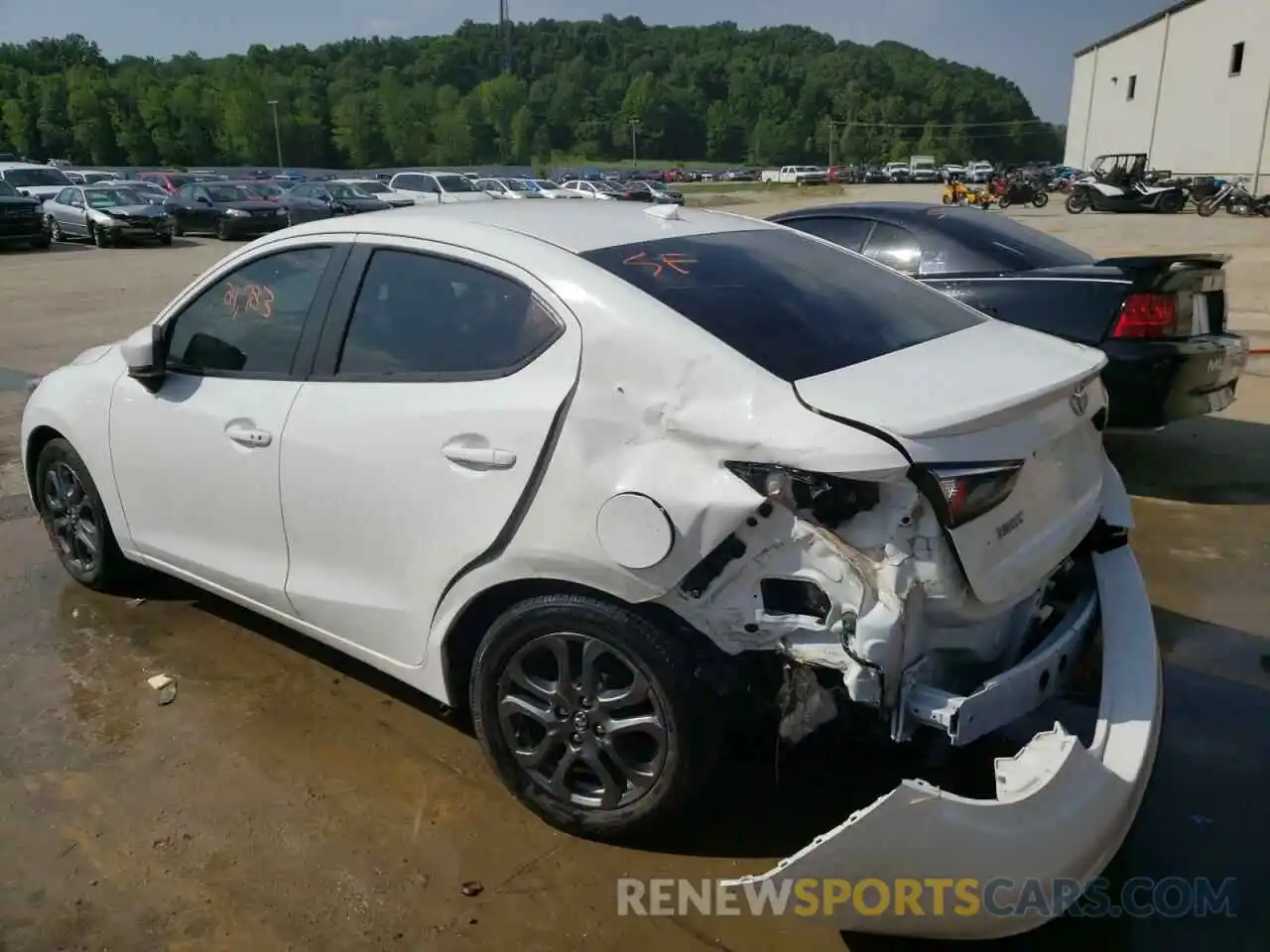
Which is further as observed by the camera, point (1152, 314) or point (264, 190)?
point (264, 190)

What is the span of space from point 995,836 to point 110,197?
92.6 ft

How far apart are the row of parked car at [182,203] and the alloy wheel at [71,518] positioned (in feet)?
57.7

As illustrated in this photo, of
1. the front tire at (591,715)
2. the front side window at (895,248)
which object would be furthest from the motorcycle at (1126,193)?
the front tire at (591,715)

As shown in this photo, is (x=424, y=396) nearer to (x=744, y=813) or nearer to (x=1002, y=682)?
(x=744, y=813)

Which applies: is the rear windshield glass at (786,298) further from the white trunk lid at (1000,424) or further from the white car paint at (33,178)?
the white car paint at (33,178)

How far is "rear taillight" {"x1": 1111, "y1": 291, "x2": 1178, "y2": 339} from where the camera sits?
5.67m

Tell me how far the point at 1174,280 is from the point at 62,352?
10.5m

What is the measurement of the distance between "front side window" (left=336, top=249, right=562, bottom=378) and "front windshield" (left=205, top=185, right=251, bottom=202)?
27086 millimetres

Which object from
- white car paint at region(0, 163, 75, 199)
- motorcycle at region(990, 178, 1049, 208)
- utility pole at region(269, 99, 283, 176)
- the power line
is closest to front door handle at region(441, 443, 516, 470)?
white car paint at region(0, 163, 75, 199)

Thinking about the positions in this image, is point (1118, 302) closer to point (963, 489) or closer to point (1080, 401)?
point (1080, 401)

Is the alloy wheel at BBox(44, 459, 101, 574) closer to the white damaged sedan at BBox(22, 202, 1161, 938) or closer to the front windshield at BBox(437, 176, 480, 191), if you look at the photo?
the white damaged sedan at BBox(22, 202, 1161, 938)

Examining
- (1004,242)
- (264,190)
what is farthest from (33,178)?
(1004,242)

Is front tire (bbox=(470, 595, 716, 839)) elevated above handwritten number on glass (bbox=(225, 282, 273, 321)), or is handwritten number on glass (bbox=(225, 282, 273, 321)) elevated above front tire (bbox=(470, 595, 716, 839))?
handwritten number on glass (bbox=(225, 282, 273, 321))

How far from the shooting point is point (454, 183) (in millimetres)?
31500
